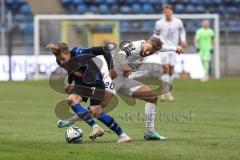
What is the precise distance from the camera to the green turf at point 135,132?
34.5ft

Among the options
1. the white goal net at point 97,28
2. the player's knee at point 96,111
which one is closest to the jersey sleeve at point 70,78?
the player's knee at point 96,111

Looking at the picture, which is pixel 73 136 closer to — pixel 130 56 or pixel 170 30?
A: pixel 130 56

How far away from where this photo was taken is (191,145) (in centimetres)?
1165

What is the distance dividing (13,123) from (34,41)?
21.4 m

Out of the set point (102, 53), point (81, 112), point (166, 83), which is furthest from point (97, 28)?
point (81, 112)

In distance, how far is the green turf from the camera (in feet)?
34.5

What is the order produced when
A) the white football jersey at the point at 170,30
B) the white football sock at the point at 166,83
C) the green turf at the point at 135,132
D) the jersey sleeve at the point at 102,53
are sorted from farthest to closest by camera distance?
the white football sock at the point at 166,83
the white football jersey at the point at 170,30
the jersey sleeve at the point at 102,53
the green turf at the point at 135,132

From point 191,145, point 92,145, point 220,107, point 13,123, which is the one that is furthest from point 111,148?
point 220,107

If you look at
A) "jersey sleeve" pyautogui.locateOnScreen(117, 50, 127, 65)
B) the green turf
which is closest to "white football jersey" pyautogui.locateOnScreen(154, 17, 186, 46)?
the green turf

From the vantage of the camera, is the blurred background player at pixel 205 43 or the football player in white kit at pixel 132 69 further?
the blurred background player at pixel 205 43

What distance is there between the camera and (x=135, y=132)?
45.3 ft

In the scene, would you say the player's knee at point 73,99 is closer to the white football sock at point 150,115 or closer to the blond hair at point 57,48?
the blond hair at point 57,48

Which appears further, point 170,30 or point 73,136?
point 170,30

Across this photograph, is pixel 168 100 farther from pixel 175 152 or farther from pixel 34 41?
pixel 34 41
